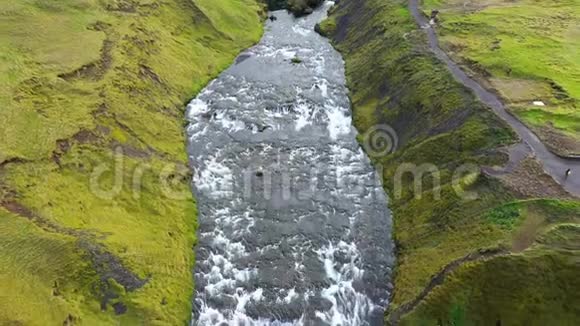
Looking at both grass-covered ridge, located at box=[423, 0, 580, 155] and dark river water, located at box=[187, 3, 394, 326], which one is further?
grass-covered ridge, located at box=[423, 0, 580, 155]

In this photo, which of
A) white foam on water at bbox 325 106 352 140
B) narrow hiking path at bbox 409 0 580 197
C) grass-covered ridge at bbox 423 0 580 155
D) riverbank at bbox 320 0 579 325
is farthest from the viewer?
white foam on water at bbox 325 106 352 140

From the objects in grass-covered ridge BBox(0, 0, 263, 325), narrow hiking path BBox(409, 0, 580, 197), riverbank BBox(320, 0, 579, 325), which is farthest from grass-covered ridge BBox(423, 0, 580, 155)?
grass-covered ridge BBox(0, 0, 263, 325)

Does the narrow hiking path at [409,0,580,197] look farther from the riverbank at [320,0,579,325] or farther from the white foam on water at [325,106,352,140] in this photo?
the white foam on water at [325,106,352,140]

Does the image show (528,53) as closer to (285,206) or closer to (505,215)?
(505,215)

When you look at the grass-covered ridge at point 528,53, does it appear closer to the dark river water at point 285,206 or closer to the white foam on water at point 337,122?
the white foam on water at point 337,122

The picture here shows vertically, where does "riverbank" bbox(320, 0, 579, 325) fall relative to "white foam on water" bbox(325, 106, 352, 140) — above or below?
below

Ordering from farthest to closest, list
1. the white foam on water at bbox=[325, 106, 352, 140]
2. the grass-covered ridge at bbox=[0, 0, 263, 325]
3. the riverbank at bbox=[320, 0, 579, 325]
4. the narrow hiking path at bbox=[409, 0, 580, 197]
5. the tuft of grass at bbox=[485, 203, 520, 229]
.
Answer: the white foam on water at bbox=[325, 106, 352, 140]
the narrow hiking path at bbox=[409, 0, 580, 197]
the tuft of grass at bbox=[485, 203, 520, 229]
the grass-covered ridge at bbox=[0, 0, 263, 325]
the riverbank at bbox=[320, 0, 579, 325]
